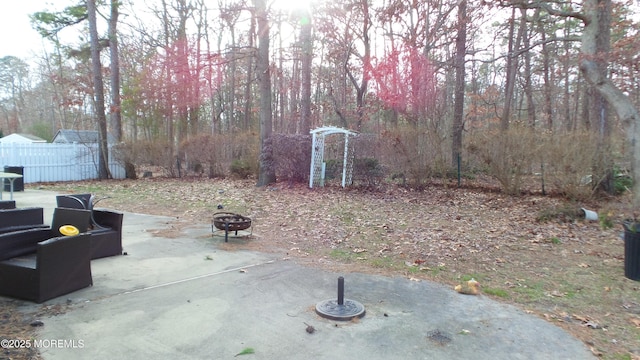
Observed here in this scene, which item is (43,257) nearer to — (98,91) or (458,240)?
(458,240)

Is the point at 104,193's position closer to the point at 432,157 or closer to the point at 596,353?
the point at 432,157

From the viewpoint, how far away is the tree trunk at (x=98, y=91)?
1717 centimetres

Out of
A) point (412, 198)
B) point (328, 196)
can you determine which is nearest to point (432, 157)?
point (412, 198)

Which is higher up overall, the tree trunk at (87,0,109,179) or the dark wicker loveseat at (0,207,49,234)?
the tree trunk at (87,0,109,179)

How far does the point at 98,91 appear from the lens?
17656mm

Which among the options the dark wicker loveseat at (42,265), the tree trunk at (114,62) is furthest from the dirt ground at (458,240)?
the tree trunk at (114,62)

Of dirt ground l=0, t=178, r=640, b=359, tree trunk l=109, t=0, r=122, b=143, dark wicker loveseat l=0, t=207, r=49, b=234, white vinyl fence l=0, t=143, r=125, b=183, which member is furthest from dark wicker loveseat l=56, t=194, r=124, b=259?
tree trunk l=109, t=0, r=122, b=143

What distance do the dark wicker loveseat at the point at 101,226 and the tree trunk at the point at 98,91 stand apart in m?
13.4

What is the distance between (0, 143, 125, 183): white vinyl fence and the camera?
15727 millimetres

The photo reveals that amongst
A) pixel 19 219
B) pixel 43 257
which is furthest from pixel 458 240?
pixel 19 219

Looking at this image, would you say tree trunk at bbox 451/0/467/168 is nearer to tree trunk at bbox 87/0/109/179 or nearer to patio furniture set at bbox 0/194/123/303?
patio furniture set at bbox 0/194/123/303

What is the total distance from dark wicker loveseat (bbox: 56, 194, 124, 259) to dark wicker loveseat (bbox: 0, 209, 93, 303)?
1.11m

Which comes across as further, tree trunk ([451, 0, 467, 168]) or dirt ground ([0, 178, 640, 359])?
tree trunk ([451, 0, 467, 168])

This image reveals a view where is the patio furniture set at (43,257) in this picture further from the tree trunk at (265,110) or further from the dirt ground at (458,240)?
the tree trunk at (265,110)
